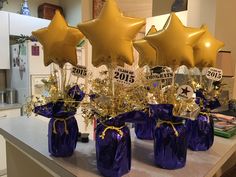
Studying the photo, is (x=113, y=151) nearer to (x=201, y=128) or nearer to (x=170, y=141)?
(x=170, y=141)

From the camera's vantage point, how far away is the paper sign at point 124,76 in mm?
839

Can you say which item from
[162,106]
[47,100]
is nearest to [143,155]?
[162,106]

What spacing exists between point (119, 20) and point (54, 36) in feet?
1.10

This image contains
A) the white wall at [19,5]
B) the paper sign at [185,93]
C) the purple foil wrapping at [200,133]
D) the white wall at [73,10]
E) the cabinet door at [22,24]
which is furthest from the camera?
the white wall at [73,10]

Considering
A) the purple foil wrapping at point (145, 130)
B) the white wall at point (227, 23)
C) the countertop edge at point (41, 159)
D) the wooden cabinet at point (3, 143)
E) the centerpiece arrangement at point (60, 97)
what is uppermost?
the white wall at point (227, 23)

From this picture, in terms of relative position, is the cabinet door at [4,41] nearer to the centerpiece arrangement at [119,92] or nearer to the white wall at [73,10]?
the white wall at [73,10]

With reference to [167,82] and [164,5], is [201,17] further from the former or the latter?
[167,82]

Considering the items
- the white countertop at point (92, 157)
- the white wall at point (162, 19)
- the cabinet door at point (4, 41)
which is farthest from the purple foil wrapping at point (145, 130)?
the cabinet door at point (4, 41)

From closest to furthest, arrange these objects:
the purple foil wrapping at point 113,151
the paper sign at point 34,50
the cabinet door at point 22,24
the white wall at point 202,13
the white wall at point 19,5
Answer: the purple foil wrapping at point 113,151, the white wall at point 202,13, the paper sign at point 34,50, the cabinet door at point 22,24, the white wall at point 19,5

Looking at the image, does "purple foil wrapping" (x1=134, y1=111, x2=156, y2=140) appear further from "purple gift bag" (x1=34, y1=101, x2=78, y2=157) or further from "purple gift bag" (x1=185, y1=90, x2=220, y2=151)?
"purple gift bag" (x1=34, y1=101, x2=78, y2=157)

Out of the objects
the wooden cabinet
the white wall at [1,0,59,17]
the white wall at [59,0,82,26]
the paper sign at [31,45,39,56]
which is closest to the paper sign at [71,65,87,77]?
the paper sign at [31,45,39,56]

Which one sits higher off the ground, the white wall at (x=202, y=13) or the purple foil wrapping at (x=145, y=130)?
the white wall at (x=202, y=13)

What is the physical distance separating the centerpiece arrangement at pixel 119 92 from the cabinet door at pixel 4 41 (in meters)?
2.28

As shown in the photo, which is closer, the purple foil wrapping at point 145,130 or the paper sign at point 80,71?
the paper sign at point 80,71
